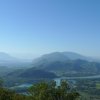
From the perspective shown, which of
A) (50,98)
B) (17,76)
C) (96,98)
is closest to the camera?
(50,98)

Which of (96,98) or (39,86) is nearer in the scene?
(39,86)

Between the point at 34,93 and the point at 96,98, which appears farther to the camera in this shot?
the point at 96,98

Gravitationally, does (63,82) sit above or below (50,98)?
above

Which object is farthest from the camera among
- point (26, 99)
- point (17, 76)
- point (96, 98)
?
point (17, 76)

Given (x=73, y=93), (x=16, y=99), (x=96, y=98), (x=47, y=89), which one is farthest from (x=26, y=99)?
(x=96, y=98)

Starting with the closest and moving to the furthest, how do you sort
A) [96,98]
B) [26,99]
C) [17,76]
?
[26,99] → [96,98] → [17,76]

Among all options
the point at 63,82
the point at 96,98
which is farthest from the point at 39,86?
the point at 96,98

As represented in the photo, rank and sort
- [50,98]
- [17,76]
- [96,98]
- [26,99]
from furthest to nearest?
[17,76], [96,98], [26,99], [50,98]

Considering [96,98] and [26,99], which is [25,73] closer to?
[96,98]

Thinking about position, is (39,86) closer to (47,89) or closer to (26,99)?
(47,89)
